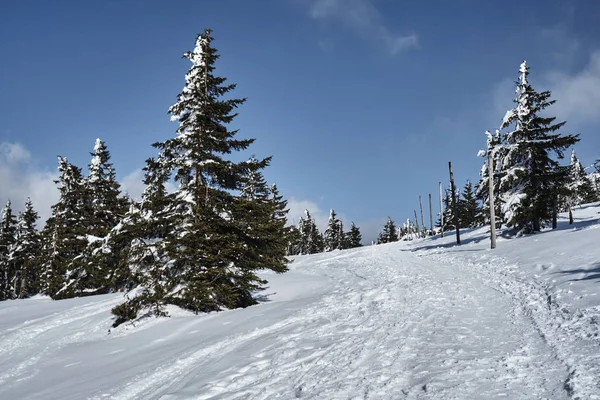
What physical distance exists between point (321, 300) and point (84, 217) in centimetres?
2502

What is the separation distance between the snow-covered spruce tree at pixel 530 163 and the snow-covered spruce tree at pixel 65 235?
108ft

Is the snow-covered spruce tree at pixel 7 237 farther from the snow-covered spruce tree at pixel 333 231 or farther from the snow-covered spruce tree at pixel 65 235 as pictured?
the snow-covered spruce tree at pixel 333 231

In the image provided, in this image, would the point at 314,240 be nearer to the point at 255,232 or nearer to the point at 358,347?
the point at 255,232

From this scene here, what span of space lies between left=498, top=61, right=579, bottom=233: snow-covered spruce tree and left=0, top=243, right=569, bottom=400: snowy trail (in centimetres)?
1693

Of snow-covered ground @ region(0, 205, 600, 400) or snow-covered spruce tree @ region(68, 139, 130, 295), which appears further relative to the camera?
snow-covered spruce tree @ region(68, 139, 130, 295)

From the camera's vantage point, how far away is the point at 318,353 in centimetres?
765

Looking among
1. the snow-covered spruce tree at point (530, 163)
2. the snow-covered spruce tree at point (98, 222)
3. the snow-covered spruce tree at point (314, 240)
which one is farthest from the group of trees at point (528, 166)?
the snow-covered spruce tree at point (314, 240)

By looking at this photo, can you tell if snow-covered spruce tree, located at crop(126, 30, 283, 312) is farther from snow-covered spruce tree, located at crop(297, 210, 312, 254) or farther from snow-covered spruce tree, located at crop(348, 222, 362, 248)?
snow-covered spruce tree, located at crop(348, 222, 362, 248)

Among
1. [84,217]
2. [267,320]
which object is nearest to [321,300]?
[267,320]

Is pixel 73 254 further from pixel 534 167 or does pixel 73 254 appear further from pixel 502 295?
pixel 534 167

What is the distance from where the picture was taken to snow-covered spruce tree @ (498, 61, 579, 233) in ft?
91.8

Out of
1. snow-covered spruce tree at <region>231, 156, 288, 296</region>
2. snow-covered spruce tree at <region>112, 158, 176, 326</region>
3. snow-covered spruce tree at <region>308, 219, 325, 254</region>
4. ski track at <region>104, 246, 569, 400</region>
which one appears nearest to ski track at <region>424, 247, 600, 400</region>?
ski track at <region>104, 246, 569, 400</region>

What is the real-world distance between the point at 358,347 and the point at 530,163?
2730cm

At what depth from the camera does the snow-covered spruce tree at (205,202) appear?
13750 millimetres
